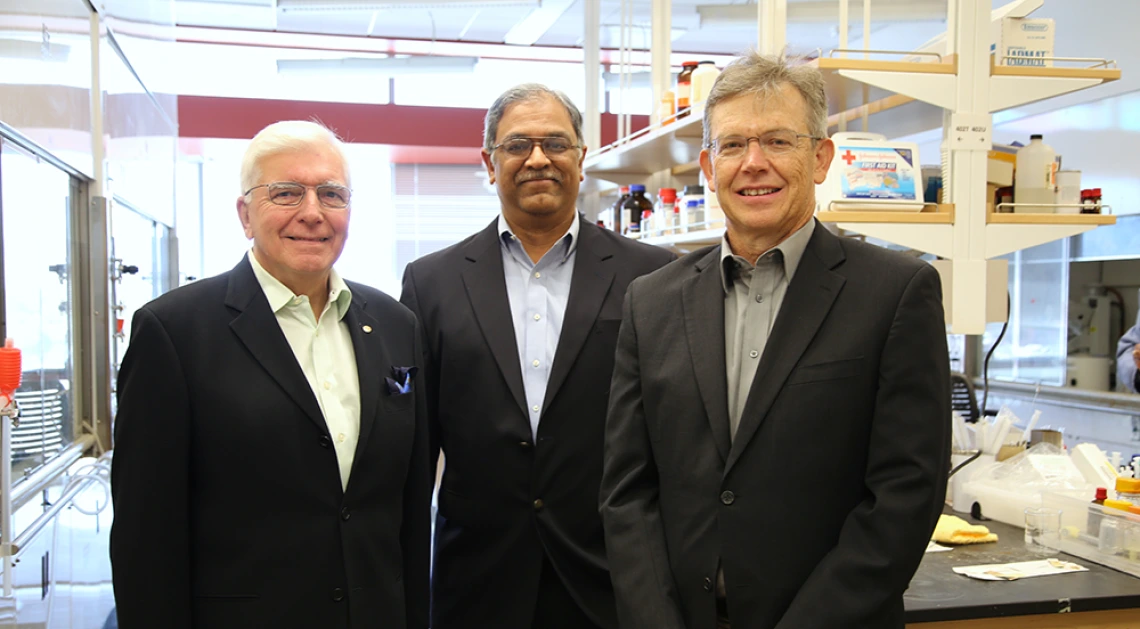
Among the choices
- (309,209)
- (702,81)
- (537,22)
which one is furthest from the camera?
(537,22)

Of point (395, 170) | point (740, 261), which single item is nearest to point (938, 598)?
point (740, 261)

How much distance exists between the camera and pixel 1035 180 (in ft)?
8.32

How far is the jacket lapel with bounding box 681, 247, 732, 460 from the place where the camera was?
1566mm

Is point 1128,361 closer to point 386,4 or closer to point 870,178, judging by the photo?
point 870,178

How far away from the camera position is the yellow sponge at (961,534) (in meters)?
2.23

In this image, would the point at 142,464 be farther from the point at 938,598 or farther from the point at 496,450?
the point at 938,598

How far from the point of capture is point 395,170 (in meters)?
10.1

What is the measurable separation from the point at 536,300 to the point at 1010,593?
1.21 meters

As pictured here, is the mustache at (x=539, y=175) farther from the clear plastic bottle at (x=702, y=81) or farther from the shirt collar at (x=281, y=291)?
the clear plastic bottle at (x=702, y=81)

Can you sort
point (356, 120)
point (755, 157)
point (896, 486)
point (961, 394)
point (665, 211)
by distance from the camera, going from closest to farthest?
1. point (896, 486)
2. point (755, 157)
3. point (665, 211)
4. point (961, 394)
5. point (356, 120)

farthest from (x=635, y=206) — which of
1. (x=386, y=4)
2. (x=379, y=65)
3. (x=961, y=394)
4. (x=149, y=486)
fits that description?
(x=379, y=65)

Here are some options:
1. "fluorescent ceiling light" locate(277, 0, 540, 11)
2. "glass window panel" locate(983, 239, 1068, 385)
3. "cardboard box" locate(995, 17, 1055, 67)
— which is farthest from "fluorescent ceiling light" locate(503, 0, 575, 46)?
"cardboard box" locate(995, 17, 1055, 67)

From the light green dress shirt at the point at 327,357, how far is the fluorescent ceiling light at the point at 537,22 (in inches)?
233

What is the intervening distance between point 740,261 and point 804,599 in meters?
0.60
